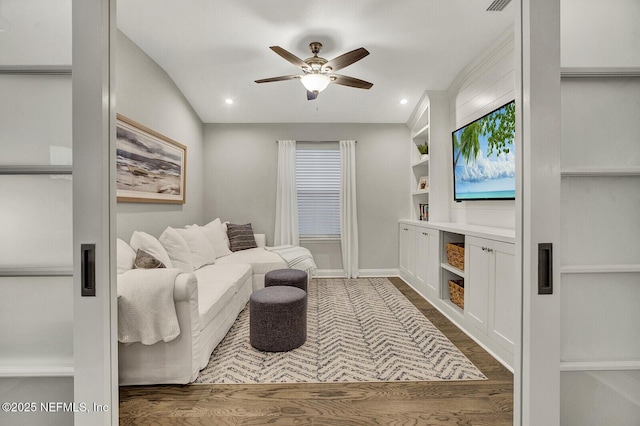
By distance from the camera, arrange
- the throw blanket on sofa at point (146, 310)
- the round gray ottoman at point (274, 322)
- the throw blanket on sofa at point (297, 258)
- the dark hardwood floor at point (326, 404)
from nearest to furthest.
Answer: the dark hardwood floor at point (326, 404) < the throw blanket on sofa at point (146, 310) < the round gray ottoman at point (274, 322) < the throw blanket on sofa at point (297, 258)

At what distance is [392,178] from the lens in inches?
203

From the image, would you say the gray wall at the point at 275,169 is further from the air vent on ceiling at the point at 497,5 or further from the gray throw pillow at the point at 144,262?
the gray throw pillow at the point at 144,262

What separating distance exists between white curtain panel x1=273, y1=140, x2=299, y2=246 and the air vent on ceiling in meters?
3.21

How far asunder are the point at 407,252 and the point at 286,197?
2.11 m

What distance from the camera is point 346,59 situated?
2.73m

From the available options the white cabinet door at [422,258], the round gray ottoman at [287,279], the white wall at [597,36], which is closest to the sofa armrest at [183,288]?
the round gray ottoman at [287,279]

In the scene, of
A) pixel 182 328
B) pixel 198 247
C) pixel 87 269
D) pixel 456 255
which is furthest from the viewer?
pixel 198 247

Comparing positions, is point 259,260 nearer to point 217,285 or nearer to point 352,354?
point 217,285

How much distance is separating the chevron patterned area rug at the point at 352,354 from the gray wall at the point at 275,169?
6.33 feet

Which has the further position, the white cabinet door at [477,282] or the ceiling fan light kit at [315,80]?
the ceiling fan light kit at [315,80]

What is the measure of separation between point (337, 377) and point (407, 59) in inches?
124

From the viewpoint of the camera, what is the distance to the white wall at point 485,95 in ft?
9.05

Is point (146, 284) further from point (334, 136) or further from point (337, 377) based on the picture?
point (334, 136)

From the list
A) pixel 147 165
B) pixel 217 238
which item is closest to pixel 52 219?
pixel 147 165
